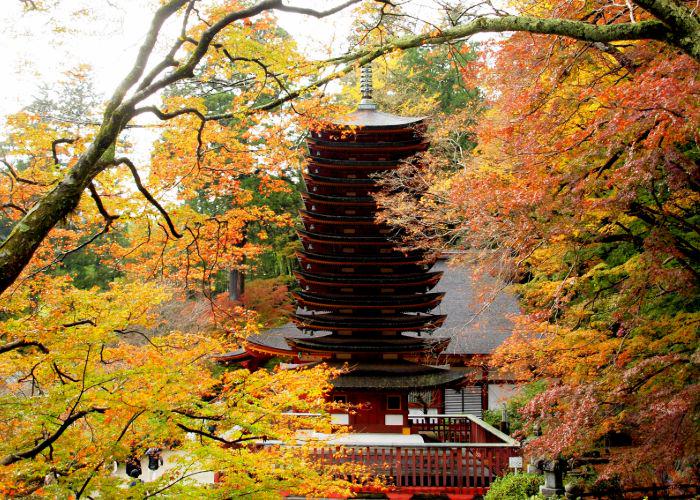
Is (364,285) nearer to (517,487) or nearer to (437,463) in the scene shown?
(437,463)

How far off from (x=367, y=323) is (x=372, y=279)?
1043mm

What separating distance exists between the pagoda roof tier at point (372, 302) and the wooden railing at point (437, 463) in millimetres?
3388

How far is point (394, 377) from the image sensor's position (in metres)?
13.0

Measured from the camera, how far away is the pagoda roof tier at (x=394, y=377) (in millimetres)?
12641

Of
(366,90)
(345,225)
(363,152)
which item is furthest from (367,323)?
(366,90)

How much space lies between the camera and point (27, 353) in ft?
19.9

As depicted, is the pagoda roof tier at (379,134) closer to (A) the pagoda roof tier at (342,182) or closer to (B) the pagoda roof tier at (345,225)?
(A) the pagoda roof tier at (342,182)

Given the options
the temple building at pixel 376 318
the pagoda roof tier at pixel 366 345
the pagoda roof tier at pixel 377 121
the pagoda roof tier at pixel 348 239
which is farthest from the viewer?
the pagoda roof tier at pixel 377 121

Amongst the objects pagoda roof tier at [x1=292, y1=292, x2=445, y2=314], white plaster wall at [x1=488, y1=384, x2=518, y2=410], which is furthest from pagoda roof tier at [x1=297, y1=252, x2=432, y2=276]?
white plaster wall at [x1=488, y1=384, x2=518, y2=410]

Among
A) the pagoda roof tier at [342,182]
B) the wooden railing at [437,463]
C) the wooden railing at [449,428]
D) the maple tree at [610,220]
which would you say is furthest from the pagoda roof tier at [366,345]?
the pagoda roof tier at [342,182]

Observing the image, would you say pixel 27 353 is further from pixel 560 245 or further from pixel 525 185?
pixel 560 245

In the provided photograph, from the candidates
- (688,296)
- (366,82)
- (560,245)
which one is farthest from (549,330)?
(366,82)

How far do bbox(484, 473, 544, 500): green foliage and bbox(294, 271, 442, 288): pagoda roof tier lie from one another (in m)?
4.90

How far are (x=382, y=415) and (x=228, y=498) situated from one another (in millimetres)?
7811
